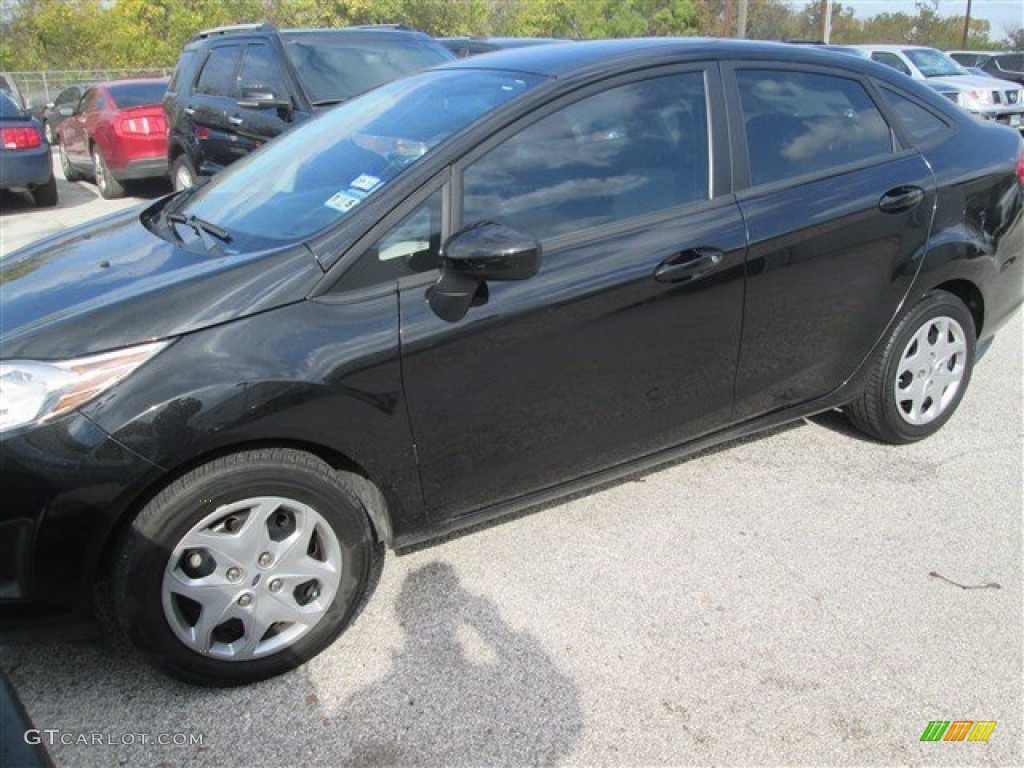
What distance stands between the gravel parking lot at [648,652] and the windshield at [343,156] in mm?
1295

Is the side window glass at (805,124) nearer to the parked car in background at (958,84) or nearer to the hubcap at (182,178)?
the hubcap at (182,178)

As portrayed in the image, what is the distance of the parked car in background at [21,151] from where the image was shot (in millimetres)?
9672

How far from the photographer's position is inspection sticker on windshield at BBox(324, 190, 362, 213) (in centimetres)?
260

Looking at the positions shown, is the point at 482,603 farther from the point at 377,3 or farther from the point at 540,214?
the point at 377,3

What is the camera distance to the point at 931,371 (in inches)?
149

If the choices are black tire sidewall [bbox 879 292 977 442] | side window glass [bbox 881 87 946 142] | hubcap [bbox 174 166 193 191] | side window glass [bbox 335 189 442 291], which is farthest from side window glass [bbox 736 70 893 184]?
hubcap [bbox 174 166 193 191]

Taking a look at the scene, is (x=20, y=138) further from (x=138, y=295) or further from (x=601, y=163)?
(x=601, y=163)

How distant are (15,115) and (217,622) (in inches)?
386

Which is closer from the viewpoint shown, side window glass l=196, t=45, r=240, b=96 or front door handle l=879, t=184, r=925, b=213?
front door handle l=879, t=184, r=925, b=213

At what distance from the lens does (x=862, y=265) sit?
336cm

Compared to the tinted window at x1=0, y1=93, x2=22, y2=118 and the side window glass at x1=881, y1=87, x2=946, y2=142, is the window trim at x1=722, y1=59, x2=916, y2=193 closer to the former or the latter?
the side window glass at x1=881, y1=87, x2=946, y2=142

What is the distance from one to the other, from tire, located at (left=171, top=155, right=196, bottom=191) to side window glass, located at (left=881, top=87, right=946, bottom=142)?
21.2ft

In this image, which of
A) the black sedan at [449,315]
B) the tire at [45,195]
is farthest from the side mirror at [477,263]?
the tire at [45,195]

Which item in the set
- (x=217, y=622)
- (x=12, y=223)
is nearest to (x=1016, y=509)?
(x=217, y=622)
